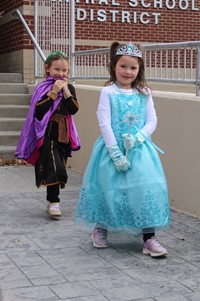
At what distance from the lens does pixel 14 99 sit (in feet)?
37.8

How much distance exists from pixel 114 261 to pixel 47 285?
0.78 metres

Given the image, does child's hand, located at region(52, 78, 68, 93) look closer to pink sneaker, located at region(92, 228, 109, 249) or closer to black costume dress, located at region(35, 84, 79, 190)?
black costume dress, located at region(35, 84, 79, 190)

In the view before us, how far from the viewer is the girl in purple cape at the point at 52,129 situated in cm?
643

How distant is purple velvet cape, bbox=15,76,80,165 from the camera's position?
645cm

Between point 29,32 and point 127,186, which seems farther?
point 29,32

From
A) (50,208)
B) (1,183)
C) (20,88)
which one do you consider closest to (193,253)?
(50,208)

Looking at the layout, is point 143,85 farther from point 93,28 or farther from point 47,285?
point 93,28

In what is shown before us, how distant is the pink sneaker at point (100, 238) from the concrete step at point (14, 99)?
6.48 m

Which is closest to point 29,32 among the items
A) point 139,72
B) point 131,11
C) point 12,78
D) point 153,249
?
point 12,78

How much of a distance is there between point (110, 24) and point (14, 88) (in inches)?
102

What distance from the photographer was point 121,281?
14.5 ft

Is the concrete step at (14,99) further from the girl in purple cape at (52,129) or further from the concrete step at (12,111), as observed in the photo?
the girl in purple cape at (52,129)

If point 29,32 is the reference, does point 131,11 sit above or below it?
above

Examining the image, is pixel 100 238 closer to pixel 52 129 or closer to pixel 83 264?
pixel 83 264
